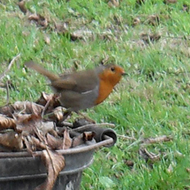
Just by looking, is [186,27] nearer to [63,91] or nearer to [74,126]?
[63,91]

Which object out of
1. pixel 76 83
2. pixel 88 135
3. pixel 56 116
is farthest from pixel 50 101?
pixel 76 83

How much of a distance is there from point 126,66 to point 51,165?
10.1 feet

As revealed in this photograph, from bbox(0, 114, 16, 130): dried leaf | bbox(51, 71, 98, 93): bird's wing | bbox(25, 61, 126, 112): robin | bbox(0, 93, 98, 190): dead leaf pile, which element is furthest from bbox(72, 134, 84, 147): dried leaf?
bbox(51, 71, 98, 93): bird's wing

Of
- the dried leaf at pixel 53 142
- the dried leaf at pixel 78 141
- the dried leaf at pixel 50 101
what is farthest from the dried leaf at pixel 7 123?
the dried leaf at pixel 50 101

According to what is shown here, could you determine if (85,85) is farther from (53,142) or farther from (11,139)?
(11,139)

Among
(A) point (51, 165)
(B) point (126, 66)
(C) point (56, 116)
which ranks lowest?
(B) point (126, 66)

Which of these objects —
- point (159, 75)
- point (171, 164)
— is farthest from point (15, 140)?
point (159, 75)

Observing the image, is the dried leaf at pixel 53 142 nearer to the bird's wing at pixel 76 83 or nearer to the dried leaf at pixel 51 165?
the dried leaf at pixel 51 165

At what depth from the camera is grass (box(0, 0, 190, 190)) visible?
4059 mm

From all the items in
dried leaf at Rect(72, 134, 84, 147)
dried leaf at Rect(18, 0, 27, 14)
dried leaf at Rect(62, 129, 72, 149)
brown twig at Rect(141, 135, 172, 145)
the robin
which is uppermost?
dried leaf at Rect(62, 129, 72, 149)

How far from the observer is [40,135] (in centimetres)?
268

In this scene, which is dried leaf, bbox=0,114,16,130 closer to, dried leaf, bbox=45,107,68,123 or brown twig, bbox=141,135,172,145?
dried leaf, bbox=45,107,68,123

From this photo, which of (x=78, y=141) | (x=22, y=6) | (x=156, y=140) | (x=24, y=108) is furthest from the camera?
(x=22, y=6)

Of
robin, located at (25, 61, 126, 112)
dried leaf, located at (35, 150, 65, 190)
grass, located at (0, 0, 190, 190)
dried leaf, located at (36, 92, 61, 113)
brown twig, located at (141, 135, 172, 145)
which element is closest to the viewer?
dried leaf, located at (35, 150, 65, 190)
